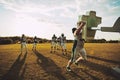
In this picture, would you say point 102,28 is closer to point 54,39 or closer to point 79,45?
point 79,45

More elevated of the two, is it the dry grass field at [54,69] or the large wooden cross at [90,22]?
the large wooden cross at [90,22]

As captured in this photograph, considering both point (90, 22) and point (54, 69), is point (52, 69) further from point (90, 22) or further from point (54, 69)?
point (90, 22)

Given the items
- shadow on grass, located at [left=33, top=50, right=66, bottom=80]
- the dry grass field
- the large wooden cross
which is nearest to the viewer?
the large wooden cross

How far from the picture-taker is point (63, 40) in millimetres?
18484

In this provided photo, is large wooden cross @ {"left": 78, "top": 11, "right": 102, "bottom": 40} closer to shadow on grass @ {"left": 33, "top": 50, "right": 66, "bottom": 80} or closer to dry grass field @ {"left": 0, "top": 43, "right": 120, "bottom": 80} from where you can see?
dry grass field @ {"left": 0, "top": 43, "right": 120, "bottom": 80}

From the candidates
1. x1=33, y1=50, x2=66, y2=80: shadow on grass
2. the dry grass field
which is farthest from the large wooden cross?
x1=33, y1=50, x2=66, y2=80: shadow on grass

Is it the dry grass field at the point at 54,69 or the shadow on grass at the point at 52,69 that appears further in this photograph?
the shadow on grass at the point at 52,69

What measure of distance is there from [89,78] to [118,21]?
284 centimetres

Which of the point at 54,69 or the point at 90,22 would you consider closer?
the point at 90,22

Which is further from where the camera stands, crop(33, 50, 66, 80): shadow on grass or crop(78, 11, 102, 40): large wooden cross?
crop(33, 50, 66, 80): shadow on grass

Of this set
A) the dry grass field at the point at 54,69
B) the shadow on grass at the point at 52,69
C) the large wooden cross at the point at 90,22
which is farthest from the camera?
the shadow on grass at the point at 52,69

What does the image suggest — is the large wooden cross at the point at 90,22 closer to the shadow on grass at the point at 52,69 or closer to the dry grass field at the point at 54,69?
the dry grass field at the point at 54,69

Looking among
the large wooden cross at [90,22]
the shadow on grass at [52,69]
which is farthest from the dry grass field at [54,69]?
the large wooden cross at [90,22]

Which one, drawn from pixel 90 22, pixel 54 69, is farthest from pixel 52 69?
pixel 90 22
